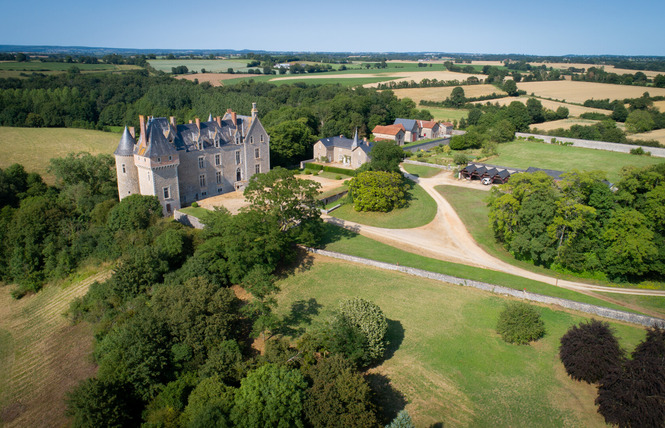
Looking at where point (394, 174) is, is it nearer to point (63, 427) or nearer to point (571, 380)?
point (571, 380)

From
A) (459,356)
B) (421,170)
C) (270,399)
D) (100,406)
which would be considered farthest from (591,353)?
(421,170)

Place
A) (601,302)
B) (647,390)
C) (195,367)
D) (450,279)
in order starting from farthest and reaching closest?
(450,279), (601,302), (195,367), (647,390)

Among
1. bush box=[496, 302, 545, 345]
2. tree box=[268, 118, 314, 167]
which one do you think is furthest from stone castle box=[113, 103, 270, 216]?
bush box=[496, 302, 545, 345]

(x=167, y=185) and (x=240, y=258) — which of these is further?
(x=167, y=185)

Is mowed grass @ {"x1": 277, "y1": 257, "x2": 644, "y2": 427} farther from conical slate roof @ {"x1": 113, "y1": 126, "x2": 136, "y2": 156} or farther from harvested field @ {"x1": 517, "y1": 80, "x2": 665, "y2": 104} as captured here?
harvested field @ {"x1": 517, "y1": 80, "x2": 665, "y2": 104}

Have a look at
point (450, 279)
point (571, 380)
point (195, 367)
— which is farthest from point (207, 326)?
point (571, 380)

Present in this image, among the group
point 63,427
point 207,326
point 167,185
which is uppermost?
point 167,185
